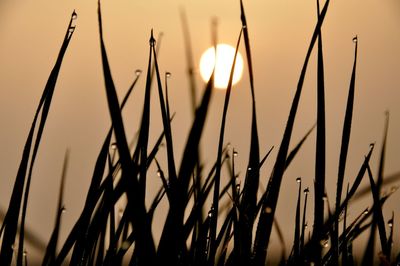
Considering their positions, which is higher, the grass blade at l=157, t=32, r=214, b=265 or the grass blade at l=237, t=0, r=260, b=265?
the grass blade at l=237, t=0, r=260, b=265

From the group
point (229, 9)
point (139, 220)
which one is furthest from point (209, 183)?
point (229, 9)

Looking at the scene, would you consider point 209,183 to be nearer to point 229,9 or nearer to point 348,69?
point 229,9

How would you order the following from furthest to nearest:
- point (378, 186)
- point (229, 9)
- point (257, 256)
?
point (229, 9) < point (378, 186) < point (257, 256)

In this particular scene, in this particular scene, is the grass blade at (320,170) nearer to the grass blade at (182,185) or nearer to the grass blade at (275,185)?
the grass blade at (275,185)

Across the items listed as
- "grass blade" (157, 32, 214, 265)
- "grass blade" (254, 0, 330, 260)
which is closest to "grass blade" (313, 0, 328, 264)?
"grass blade" (254, 0, 330, 260)

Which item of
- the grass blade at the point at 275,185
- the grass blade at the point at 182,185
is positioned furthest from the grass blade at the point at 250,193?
the grass blade at the point at 182,185

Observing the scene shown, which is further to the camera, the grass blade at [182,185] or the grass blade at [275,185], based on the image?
the grass blade at [275,185]

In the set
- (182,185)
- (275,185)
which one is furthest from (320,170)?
(182,185)

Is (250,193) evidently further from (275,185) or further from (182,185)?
(182,185)

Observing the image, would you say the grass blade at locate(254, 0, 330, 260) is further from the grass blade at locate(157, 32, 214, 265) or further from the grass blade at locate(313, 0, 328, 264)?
the grass blade at locate(157, 32, 214, 265)

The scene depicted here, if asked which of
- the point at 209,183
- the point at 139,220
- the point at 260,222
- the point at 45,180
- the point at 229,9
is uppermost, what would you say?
the point at 229,9

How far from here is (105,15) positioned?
32.1 feet

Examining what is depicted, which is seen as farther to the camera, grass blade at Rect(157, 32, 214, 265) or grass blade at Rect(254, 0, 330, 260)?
grass blade at Rect(254, 0, 330, 260)

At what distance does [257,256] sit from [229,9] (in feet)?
26.7
